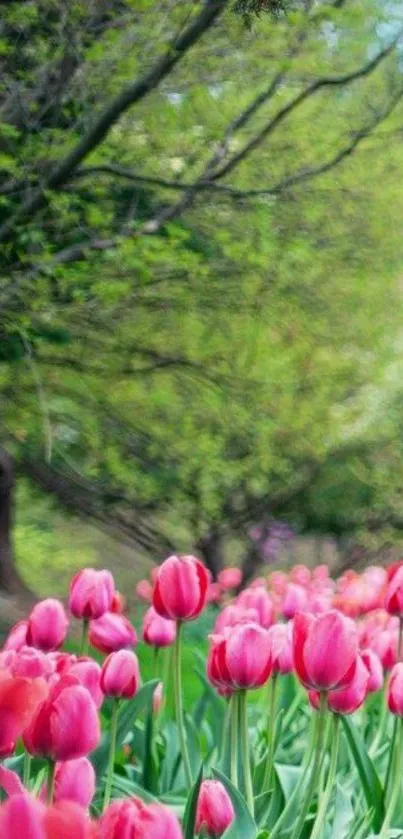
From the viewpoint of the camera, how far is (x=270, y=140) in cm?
800

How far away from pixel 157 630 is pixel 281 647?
33cm

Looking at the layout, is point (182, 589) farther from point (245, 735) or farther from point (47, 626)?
point (47, 626)

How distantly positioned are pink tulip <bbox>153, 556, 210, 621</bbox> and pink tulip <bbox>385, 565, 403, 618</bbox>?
1.87ft

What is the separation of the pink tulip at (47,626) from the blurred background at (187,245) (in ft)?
9.16

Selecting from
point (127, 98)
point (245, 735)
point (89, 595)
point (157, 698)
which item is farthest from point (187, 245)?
point (245, 735)

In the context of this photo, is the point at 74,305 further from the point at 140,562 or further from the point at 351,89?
the point at 140,562

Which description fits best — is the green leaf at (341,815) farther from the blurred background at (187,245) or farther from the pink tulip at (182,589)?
the blurred background at (187,245)

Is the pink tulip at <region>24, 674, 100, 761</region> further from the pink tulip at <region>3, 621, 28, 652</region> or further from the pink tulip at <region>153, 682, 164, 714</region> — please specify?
the pink tulip at <region>153, 682, 164, 714</region>

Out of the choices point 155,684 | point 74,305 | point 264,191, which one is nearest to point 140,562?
point 74,305

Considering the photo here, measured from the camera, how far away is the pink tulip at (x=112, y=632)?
2670mm

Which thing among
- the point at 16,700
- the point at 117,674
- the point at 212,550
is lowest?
the point at 212,550

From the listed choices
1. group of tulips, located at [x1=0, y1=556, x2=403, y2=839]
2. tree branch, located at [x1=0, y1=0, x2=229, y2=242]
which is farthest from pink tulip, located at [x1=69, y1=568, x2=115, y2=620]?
tree branch, located at [x1=0, y1=0, x2=229, y2=242]

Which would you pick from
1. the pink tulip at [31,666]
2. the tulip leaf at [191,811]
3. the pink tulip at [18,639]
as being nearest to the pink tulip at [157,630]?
the pink tulip at [18,639]

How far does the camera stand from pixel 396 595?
2.69 m
